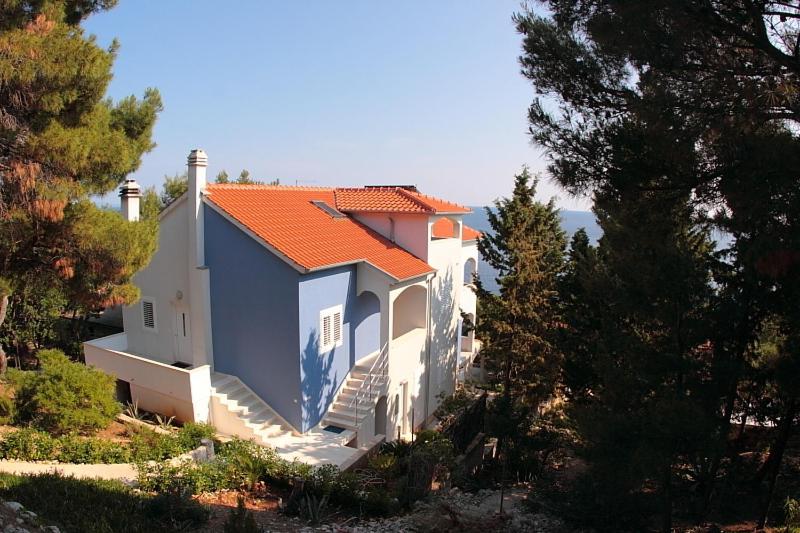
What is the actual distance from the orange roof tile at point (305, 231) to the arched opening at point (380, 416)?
14.3 ft

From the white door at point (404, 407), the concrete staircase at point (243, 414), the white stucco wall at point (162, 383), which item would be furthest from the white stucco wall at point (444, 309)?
the white stucco wall at point (162, 383)

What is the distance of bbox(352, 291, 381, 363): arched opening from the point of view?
17484 mm

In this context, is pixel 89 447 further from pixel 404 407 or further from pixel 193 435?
pixel 404 407

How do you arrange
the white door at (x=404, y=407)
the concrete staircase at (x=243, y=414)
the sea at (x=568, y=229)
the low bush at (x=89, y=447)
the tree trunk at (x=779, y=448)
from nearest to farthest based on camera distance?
the low bush at (x=89, y=447) → the tree trunk at (x=779, y=448) → the concrete staircase at (x=243, y=414) → the sea at (x=568, y=229) → the white door at (x=404, y=407)

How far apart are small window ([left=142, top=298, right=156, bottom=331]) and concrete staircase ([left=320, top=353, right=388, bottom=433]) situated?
688 centimetres

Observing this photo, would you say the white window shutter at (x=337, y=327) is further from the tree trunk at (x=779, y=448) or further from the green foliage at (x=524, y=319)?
the tree trunk at (x=779, y=448)

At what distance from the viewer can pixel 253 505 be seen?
33.7 ft

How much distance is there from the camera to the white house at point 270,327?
575 inches

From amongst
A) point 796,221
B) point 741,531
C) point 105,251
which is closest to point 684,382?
point 796,221

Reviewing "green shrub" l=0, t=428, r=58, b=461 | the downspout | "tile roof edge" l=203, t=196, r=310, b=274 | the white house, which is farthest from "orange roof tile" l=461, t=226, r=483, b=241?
"green shrub" l=0, t=428, r=58, b=461

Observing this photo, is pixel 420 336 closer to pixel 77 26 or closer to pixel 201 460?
pixel 201 460

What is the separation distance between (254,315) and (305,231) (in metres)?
3.41

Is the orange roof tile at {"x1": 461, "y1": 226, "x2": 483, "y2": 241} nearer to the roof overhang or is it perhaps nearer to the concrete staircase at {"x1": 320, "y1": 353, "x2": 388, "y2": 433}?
the roof overhang

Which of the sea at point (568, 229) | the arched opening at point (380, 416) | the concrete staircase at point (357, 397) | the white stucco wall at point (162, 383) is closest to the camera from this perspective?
the white stucco wall at point (162, 383)
